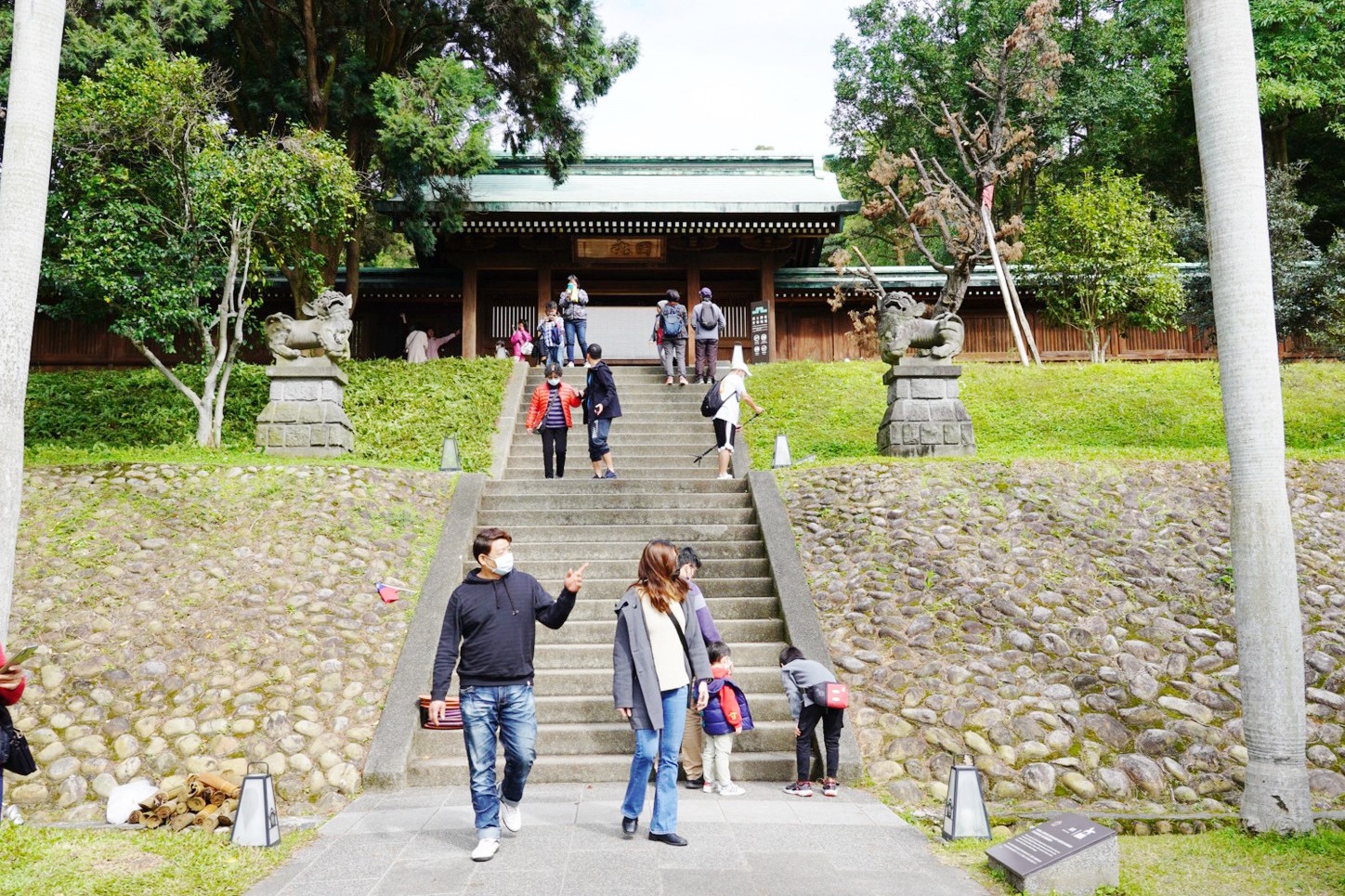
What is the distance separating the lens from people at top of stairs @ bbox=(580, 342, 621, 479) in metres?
11.1

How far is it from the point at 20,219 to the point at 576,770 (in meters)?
5.50

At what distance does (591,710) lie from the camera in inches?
280

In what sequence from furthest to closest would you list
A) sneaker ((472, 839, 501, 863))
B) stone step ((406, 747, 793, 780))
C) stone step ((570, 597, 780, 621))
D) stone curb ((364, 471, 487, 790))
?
stone step ((570, 597, 780, 621)) → stone step ((406, 747, 793, 780)) → stone curb ((364, 471, 487, 790)) → sneaker ((472, 839, 501, 863))

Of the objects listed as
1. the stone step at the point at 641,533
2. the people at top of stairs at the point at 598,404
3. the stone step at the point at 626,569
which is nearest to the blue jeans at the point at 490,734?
the stone step at the point at 626,569

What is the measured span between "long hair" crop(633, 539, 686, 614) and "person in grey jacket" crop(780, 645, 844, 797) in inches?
61.9

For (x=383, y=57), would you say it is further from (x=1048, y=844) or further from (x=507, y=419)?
(x=1048, y=844)

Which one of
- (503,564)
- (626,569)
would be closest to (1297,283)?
(626,569)

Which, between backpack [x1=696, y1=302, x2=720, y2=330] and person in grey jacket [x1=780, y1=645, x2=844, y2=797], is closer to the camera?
person in grey jacket [x1=780, y1=645, x2=844, y2=797]

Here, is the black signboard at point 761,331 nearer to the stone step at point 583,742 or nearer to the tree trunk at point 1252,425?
the stone step at point 583,742

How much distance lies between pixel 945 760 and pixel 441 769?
12.6ft

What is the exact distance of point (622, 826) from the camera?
516cm

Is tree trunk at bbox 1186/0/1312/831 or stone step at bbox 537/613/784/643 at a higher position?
tree trunk at bbox 1186/0/1312/831

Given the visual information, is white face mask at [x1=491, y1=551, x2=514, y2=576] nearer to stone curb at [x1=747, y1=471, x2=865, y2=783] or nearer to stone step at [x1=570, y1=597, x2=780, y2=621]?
stone curb at [x1=747, y1=471, x2=865, y2=783]

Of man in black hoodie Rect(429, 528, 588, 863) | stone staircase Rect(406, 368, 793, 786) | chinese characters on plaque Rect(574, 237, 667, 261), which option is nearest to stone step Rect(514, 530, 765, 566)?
stone staircase Rect(406, 368, 793, 786)
